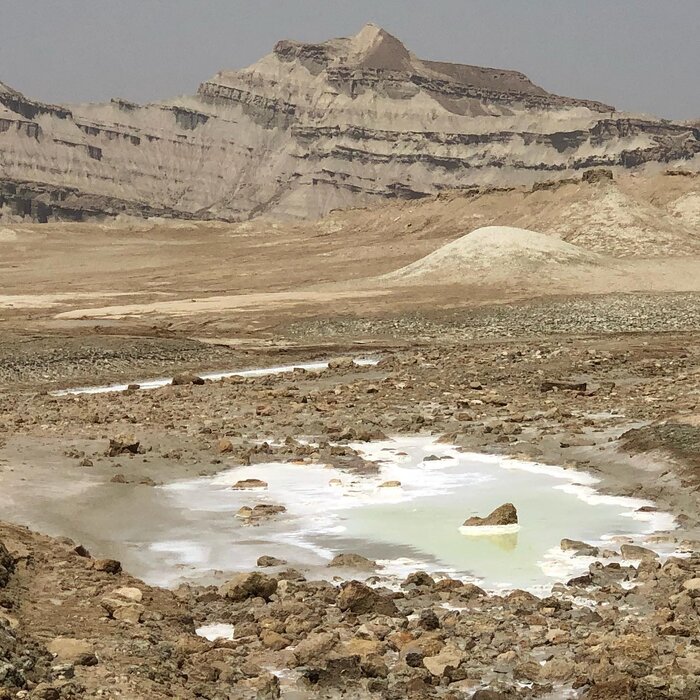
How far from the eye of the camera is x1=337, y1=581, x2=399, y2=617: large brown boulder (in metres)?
9.21

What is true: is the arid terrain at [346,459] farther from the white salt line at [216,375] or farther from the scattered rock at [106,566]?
the white salt line at [216,375]

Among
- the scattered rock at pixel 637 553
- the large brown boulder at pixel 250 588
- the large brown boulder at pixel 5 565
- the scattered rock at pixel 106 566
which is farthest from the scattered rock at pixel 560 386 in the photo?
the large brown boulder at pixel 5 565

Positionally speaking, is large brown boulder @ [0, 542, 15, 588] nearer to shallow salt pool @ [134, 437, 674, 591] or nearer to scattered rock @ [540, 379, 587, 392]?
shallow salt pool @ [134, 437, 674, 591]

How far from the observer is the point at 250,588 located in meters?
9.80

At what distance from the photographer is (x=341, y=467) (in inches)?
646

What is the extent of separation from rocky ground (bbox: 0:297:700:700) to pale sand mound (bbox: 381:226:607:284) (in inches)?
1348

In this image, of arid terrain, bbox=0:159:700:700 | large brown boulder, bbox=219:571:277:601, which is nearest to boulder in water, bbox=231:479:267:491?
arid terrain, bbox=0:159:700:700

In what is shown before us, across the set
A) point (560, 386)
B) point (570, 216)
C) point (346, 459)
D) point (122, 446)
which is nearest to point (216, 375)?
point (560, 386)

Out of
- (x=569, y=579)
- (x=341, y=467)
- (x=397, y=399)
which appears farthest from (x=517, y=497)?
(x=397, y=399)

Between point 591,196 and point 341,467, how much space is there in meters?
72.1

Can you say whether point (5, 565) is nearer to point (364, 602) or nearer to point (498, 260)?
point (364, 602)

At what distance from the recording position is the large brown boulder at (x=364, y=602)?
921 centimetres

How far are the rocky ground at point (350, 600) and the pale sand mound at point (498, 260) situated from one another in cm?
3425

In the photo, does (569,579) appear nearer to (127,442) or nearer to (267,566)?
(267,566)
